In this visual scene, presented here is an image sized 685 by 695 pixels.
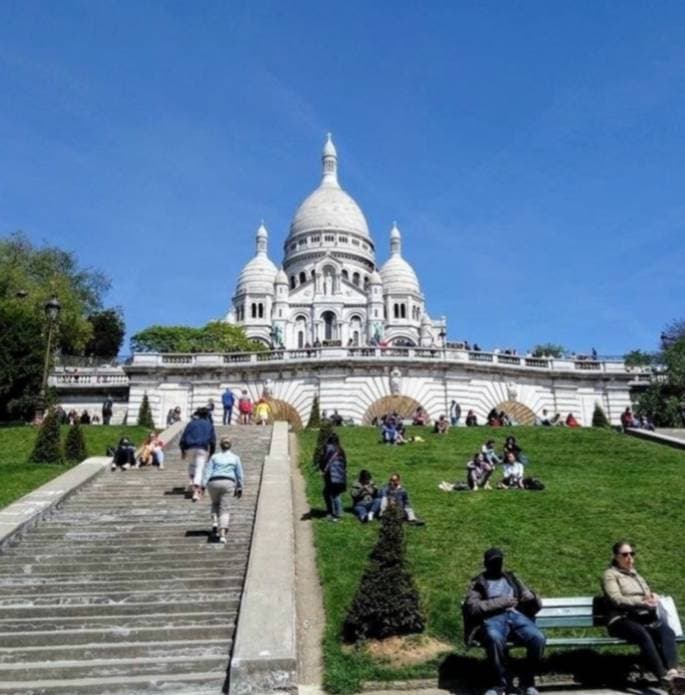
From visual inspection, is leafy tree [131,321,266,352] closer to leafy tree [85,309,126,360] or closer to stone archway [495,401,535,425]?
leafy tree [85,309,126,360]

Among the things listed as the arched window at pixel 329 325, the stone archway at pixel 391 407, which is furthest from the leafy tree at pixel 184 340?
the stone archway at pixel 391 407

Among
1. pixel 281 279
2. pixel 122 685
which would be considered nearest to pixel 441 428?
pixel 122 685

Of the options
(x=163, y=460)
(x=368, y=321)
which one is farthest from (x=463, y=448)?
(x=368, y=321)

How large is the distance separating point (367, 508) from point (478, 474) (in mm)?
4440

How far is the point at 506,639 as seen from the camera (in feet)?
24.5

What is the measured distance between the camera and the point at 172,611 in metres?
9.20

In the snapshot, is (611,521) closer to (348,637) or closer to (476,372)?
(348,637)

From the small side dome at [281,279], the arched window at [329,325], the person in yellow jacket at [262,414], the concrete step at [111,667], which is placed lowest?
the concrete step at [111,667]

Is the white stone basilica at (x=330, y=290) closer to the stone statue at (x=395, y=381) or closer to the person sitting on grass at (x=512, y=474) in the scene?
the stone statue at (x=395, y=381)

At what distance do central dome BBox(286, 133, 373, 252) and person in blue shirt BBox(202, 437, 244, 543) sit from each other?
100 metres

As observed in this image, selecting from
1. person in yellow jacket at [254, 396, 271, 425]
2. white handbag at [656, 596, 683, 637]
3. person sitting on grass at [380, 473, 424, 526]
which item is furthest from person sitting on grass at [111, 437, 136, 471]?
white handbag at [656, 596, 683, 637]

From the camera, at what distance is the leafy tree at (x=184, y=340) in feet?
240

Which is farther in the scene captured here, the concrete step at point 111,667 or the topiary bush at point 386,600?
the topiary bush at point 386,600

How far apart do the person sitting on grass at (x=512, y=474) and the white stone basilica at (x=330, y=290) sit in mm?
74023
